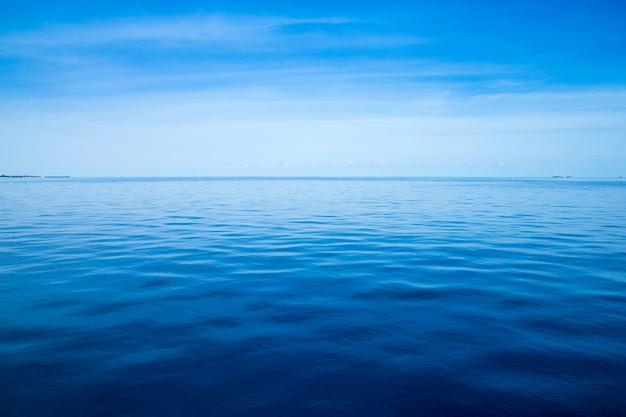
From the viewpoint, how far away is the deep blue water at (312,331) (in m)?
4.68

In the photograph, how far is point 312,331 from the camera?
22.0 feet

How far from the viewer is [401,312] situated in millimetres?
7648

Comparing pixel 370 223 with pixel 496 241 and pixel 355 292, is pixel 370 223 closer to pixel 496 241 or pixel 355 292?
pixel 496 241

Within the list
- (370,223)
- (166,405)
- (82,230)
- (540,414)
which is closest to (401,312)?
(540,414)

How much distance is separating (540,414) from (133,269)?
10915mm

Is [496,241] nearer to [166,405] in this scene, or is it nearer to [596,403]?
[596,403]

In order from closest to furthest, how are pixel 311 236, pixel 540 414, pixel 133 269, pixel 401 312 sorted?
pixel 540 414 < pixel 401 312 < pixel 133 269 < pixel 311 236

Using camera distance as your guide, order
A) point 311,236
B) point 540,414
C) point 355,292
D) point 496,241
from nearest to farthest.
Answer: point 540,414
point 355,292
point 496,241
point 311,236

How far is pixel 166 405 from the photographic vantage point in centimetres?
455

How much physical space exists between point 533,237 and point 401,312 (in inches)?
490

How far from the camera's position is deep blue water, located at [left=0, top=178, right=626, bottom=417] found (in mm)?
4684

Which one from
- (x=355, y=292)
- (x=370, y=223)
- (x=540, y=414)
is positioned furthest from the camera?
(x=370, y=223)

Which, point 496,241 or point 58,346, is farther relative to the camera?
point 496,241

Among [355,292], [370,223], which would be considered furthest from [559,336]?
[370,223]
